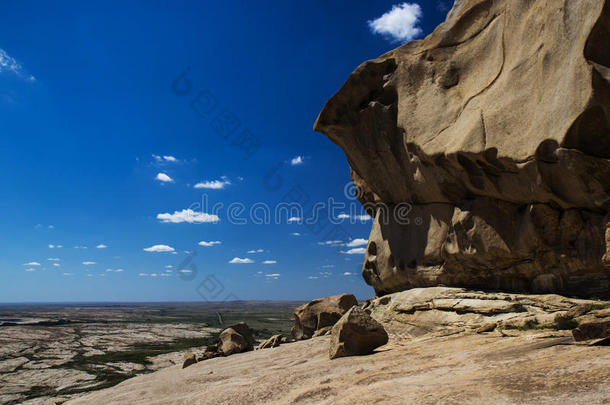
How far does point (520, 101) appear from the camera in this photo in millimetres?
9922

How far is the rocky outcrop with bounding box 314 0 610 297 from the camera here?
8.83m

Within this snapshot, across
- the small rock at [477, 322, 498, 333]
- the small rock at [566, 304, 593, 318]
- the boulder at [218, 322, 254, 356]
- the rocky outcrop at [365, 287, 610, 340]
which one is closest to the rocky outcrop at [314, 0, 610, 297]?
the rocky outcrop at [365, 287, 610, 340]

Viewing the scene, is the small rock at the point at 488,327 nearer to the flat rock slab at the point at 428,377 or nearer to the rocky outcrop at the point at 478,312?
the rocky outcrop at the point at 478,312

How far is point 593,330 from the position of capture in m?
6.32

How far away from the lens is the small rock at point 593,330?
6.18 metres

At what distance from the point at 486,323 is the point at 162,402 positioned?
8473mm

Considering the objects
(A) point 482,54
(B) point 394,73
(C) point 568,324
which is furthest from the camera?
(B) point 394,73

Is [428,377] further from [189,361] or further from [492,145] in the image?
[189,361]

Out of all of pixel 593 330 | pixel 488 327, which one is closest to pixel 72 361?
pixel 488 327

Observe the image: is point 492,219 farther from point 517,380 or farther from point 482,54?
point 517,380

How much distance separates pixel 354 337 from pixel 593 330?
5.09 m

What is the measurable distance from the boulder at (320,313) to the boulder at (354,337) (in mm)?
8980

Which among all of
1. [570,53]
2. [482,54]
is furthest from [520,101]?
[482,54]

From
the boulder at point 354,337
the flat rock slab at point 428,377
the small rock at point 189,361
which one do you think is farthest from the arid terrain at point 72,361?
the boulder at point 354,337
